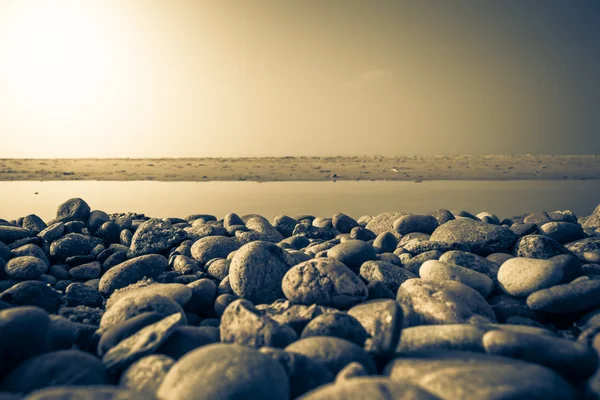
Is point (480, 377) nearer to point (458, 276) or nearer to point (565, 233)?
point (458, 276)

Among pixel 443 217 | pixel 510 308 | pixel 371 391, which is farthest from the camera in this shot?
pixel 443 217

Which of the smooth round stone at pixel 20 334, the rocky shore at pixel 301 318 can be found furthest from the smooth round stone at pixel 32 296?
the smooth round stone at pixel 20 334

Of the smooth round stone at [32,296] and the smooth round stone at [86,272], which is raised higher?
the smooth round stone at [32,296]

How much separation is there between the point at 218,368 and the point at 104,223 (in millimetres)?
4134

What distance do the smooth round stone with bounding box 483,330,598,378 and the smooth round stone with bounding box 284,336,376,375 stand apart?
62 cm

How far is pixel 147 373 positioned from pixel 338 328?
1004mm

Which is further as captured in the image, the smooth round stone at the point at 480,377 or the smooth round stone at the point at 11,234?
the smooth round stone at the point at 11,234

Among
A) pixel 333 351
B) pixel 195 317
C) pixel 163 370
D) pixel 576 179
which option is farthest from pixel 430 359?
pixel 576 179

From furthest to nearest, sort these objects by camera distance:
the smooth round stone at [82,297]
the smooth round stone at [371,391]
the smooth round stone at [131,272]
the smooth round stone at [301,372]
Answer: the smooth round stone at [131,272]
the smooth round stone at [82,297]
the smooth round stone at [301,372]
the smooth round stone at [371,391]

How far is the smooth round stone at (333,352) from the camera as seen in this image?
2086mm

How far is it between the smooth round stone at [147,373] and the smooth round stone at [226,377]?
13 centimetres

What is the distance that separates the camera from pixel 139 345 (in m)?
2.22

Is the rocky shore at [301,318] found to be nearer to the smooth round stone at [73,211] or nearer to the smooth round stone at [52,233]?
the smooth round stone at [52,233]

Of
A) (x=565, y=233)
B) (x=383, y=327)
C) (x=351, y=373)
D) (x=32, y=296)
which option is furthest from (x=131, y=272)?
(x=565, y=233)
